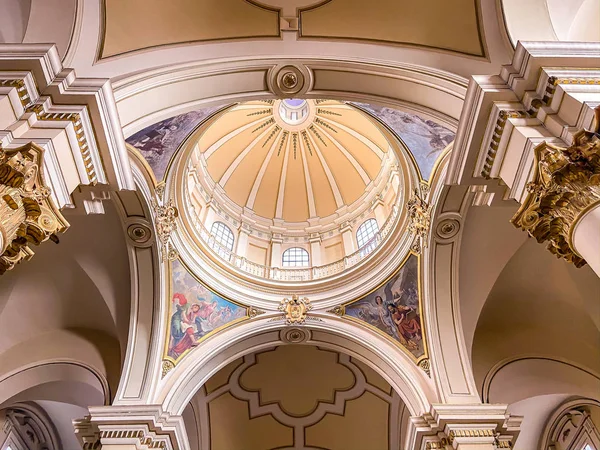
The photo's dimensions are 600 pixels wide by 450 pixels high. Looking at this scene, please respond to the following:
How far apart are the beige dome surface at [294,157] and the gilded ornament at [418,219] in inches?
186

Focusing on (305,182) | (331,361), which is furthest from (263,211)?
(331,361)

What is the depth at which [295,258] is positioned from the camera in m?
15.0

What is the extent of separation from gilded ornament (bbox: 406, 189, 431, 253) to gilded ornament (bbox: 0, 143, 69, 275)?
24.7 ft

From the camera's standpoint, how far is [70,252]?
10016 mm

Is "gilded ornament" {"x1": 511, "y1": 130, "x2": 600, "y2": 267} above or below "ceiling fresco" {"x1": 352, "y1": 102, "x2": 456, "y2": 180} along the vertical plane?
below

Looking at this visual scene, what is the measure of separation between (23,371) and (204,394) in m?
4.77

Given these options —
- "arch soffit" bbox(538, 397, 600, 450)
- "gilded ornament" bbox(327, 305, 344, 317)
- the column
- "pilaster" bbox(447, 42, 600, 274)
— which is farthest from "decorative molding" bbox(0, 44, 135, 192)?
"arch soffit" bbox(538, 397, 600, 450)

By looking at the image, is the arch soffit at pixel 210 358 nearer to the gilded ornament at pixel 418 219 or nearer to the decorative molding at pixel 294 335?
the decorative molding at pixel 294 335

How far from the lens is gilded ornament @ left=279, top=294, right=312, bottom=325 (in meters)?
11.8

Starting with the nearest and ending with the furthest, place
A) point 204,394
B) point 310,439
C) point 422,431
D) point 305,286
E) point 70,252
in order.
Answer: point 422,431, point 70,252, point 305,286, point 204,394, point 310,439

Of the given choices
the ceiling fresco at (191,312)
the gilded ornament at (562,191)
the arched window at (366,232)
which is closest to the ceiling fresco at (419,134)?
the arched window at (366,232)

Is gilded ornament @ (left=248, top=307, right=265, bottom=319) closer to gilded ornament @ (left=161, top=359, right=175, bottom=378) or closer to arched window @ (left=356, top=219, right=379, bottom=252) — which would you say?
gilded ornament @ (left=161, top=359, right=175, bottom=378)

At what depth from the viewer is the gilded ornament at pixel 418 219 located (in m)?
10.3

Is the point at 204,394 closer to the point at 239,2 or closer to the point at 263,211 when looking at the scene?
the point at 263,211
